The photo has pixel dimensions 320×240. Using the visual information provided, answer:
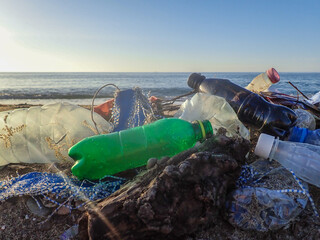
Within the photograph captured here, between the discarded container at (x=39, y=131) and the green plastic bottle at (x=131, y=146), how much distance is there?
57 cm

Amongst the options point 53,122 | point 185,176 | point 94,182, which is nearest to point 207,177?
point 185,176

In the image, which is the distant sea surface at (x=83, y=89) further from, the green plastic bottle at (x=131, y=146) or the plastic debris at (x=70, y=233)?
the plastic debris at (x=70, y=233)

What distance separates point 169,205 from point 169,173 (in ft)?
0.48

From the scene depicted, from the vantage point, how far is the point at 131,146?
1.69 metres

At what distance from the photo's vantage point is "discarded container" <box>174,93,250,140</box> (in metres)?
2.13

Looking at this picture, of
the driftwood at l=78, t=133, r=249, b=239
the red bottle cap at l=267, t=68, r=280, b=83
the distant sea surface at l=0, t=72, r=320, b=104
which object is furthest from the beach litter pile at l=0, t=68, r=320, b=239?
the distant sea surface at l=0, t=72, r=320, b=104

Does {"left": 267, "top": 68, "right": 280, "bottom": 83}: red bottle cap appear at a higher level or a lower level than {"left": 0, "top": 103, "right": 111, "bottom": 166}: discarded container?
higher

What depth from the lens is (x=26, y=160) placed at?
2314mm

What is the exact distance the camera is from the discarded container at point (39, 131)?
87.6 inches

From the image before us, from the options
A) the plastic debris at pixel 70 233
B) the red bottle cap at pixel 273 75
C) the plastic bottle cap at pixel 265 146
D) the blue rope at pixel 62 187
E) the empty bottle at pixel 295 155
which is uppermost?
the red bottle cap at pixel 273 75

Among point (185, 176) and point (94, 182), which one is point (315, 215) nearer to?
point (185, 176)

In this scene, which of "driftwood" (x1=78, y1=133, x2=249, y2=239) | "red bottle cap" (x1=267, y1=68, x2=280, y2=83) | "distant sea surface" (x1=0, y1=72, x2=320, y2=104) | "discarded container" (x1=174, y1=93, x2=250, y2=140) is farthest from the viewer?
"distant sea surface" (x1=0, y1=72, x2=320, y2=104)

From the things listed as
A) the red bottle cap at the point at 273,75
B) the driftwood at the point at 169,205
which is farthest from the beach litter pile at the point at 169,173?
the red bottle cap at the point at 273,75

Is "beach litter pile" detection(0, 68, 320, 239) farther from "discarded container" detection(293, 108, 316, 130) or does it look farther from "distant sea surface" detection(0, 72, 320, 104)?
"distant sea surface" detection(0, 72, 320, 104)
